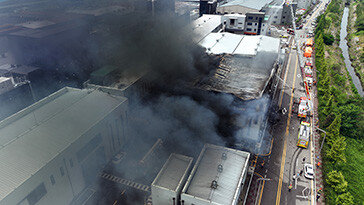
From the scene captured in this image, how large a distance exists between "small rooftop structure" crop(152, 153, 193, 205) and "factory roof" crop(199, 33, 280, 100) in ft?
22.6

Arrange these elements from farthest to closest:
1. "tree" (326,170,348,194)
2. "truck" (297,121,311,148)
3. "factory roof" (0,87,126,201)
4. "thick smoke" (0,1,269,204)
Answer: "truck" (297,121,311,148) → "thick smoke" (0,1,269,204) → "tree" (326,170,348,194) → "factory roof" (0,87,126,201)

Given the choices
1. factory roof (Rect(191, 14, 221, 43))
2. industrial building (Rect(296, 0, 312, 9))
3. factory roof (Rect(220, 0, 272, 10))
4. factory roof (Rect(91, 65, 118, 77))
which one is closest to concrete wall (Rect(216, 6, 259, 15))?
factory roof (Rect(220, 0, 272, 10))

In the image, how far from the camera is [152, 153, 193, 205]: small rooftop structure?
13.7 meters

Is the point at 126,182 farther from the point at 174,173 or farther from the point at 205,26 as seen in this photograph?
the point at 205,26

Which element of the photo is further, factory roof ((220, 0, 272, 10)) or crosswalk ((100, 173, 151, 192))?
factory roof ((220, 0, 272, 10))

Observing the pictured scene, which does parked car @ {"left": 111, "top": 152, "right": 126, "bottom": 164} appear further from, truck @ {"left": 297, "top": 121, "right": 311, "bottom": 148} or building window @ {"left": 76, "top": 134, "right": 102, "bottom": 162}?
truck @ {"left": 297, "top": 121, "right": 311, "bottom": 148}

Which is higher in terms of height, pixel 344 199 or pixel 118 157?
pixel 344 199

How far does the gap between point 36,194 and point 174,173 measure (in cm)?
746

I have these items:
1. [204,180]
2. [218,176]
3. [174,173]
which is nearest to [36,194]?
[174,173]

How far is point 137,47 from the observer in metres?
24.2

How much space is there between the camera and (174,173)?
48.4 feet

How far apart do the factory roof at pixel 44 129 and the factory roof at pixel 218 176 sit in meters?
7.57

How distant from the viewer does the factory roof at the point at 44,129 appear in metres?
12.6

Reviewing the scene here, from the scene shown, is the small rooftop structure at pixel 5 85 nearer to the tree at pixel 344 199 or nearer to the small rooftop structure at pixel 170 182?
the small rooftop structure at pixel 170 182
